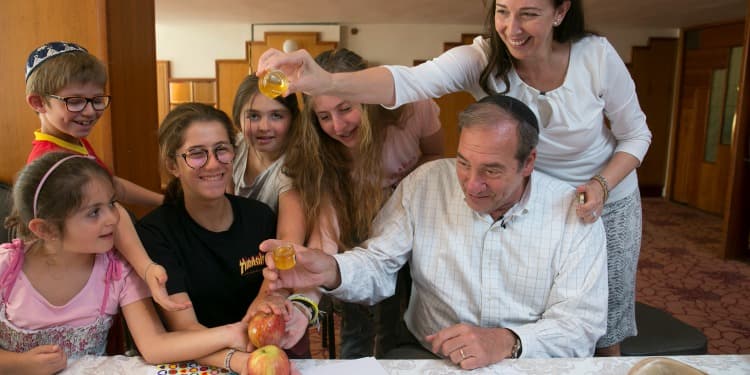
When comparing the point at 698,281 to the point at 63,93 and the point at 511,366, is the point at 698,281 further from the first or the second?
the point at 63,93

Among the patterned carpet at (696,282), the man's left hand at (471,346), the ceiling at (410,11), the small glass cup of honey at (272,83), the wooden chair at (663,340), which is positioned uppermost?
the ceiling at (410,11)

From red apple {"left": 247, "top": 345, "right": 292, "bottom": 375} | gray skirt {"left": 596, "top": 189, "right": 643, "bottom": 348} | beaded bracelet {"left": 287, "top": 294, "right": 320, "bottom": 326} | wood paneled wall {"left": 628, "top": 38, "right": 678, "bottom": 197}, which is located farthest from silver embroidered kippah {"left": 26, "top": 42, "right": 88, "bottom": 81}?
wood paneled wall {"left": 628, "top": 38, "right": 678, "bottom": 197}

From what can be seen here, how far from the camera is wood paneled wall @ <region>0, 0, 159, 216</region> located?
257cm

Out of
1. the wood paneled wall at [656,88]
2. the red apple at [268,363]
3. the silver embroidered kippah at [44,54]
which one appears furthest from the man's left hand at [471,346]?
the wood paneled wall at [656,88]

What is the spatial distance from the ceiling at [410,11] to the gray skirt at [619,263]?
499cm

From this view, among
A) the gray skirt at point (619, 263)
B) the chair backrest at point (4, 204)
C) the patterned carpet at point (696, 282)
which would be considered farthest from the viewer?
the patterned carpet at point (696, 282)

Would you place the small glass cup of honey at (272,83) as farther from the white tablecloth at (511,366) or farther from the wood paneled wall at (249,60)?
the wood paneled wall at (249,60)

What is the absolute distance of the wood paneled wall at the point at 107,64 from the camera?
8.43 ft

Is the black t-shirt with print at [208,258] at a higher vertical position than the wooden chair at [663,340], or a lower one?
higher

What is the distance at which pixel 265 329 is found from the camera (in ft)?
4.60

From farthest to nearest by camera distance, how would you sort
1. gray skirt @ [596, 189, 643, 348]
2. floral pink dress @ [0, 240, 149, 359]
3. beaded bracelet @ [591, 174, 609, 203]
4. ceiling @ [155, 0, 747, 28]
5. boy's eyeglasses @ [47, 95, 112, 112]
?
ceiling @ [155, 0, 747, 28], gray skirt @ [596, 189, 643, 348], boy's eyeglasses @ [47, 95, 112, 112], beaded bracelet @ [591, 174, 609, 203], floral pink dress @ [0, 240, 149, 359]

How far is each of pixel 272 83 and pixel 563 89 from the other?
38.8 inches

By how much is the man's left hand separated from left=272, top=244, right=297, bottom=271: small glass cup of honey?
1.46ft

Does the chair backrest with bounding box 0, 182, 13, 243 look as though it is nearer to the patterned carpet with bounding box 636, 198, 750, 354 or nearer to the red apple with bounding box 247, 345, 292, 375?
the red apple with bounding box 247, 345, 292, 375
